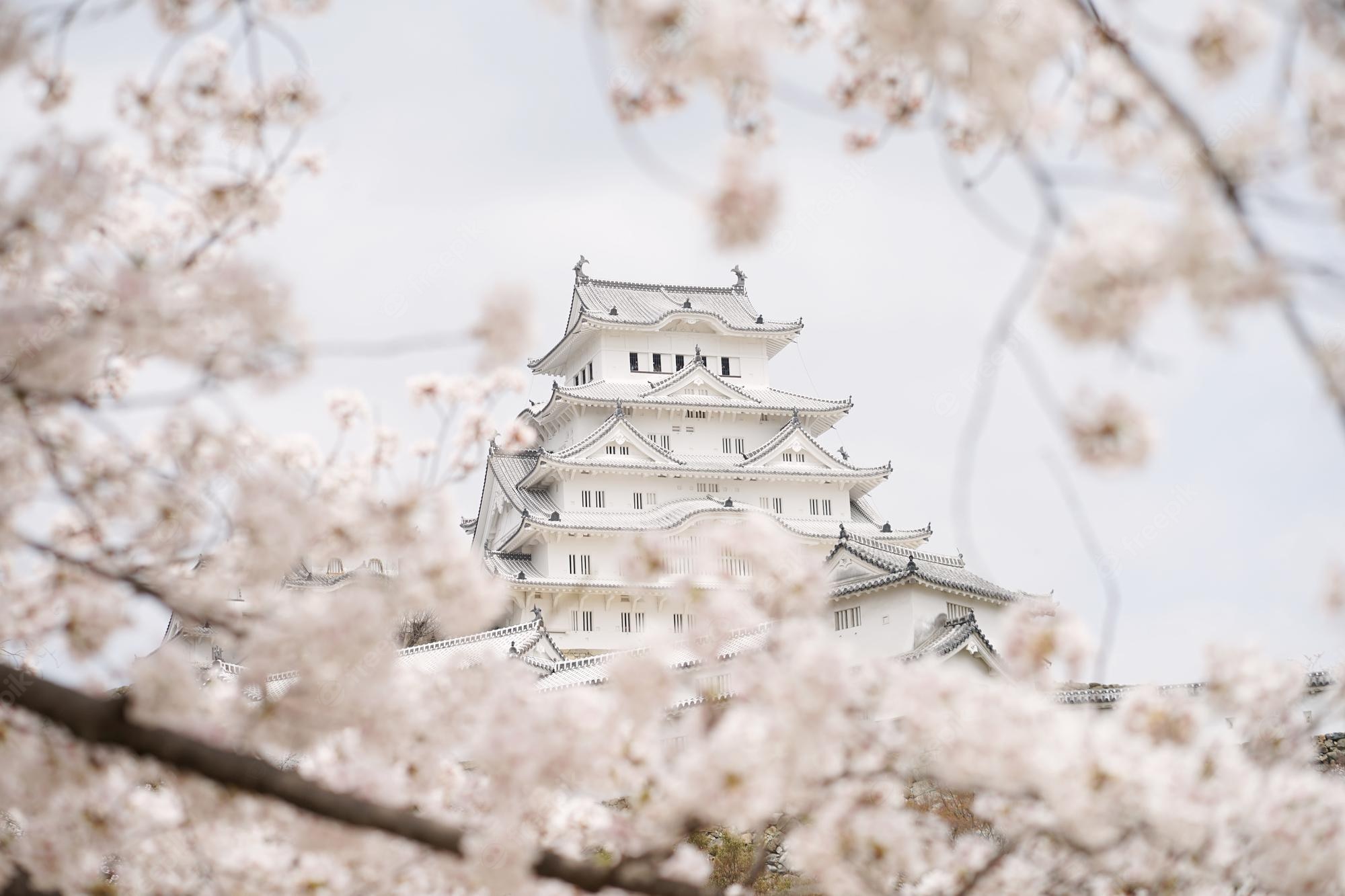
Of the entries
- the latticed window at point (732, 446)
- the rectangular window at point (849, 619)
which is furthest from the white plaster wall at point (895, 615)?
the latticed window at point (732, 446)

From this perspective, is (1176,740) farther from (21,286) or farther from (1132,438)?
(21,286)

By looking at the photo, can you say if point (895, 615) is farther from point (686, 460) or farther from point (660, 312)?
point (660, 312)

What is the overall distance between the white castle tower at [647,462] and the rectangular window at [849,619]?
5.09 meters

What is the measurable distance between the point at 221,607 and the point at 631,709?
3.83 feet

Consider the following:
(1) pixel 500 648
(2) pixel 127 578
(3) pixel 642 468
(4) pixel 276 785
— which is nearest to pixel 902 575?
(1) pixel 500 648

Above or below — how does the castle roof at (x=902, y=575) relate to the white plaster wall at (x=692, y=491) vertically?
below

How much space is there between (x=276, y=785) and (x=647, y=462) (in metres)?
30.8

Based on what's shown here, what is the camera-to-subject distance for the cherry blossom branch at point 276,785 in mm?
2617

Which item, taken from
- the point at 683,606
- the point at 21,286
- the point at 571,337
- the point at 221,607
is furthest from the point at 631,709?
the point at 571,337

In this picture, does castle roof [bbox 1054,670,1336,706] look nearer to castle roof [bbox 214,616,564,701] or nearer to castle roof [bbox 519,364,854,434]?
castle roof [bbox 214,616,564,701]

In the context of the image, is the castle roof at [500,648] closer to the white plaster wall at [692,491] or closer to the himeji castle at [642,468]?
the himeji castle at [642,468]

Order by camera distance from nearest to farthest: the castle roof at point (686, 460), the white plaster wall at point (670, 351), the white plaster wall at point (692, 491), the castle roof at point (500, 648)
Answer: the castle roof at point (500, 648) → the castle roof at point (686, 460) → the white plaster wall at point (692, 491) → the white plaster wall at point (670, 351)

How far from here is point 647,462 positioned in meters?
33.4

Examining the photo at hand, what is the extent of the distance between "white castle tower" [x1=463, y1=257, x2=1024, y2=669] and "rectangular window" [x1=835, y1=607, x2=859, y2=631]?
5.09 m
